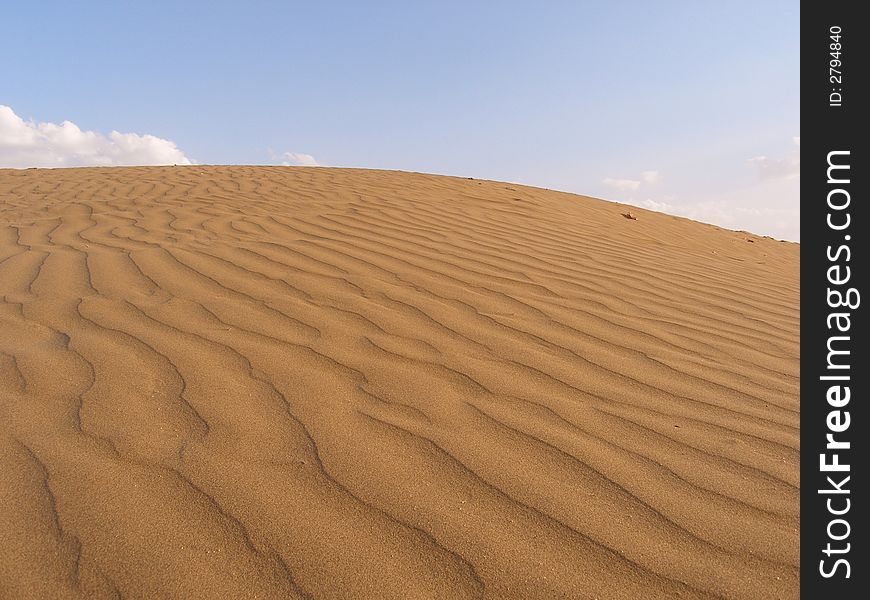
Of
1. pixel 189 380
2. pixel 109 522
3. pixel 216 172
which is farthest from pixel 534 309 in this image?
pixel 216 172

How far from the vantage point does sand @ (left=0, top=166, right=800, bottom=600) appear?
4.43 feet

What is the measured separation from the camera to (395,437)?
6.07 ft

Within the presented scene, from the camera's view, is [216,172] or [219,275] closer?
[219,275]

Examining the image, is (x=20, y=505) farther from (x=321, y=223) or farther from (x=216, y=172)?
(x=216, y=172)

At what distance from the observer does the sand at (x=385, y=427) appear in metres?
1.35

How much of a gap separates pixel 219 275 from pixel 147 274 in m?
0.39
